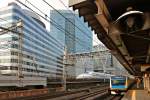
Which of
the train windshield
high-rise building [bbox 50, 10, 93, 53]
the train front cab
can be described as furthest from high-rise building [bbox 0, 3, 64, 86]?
the train windshield

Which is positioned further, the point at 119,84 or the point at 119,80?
the point at 119,80

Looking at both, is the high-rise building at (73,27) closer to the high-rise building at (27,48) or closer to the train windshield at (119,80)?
the train windshield at (119,80)

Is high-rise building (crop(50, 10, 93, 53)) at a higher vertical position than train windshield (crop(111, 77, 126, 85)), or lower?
higher

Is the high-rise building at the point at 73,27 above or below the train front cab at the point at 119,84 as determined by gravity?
above

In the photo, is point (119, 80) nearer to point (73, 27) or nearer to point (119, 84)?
point (119, 84)

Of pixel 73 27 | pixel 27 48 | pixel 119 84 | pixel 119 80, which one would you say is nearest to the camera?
pixel 73 27

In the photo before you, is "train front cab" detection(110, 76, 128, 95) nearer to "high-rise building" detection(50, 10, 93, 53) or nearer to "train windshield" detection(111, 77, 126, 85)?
"train windshield" detection(111, 77, 126, 85)

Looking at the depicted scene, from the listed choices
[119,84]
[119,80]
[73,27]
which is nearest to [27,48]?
[73,27]

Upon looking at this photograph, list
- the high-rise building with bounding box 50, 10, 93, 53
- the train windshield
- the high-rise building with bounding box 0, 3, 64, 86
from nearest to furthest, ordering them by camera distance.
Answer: the high-rise building with bounding box 50, 10, 93, 53 < the train windshield < the high-rise building with bounding box 0, 3, 64, 86

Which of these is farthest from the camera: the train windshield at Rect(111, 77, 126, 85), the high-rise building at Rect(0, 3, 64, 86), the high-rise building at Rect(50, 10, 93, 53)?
the high-rise building at Rect(0, 3, 64, 86)

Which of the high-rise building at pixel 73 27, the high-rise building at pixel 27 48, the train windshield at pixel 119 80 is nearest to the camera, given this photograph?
the high-rise building at pixel 73 27

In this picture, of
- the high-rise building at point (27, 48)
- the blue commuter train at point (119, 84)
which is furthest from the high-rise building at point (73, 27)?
the high-rise building at point (27, 48)

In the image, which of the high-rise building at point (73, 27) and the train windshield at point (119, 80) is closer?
the high-rise building at point (73, 27)

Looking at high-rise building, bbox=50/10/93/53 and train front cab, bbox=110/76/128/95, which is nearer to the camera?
high-rise building, bbox=50/10/93/53
